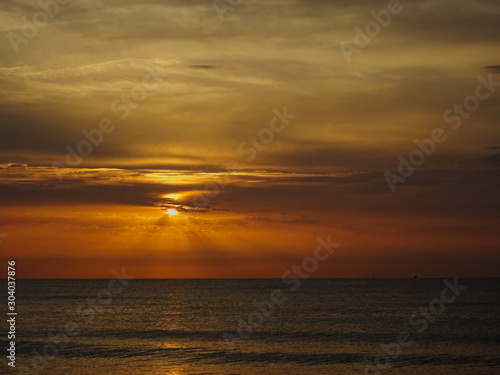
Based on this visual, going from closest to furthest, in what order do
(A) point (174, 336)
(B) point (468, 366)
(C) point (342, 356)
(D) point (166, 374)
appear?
(D) point (166, 374), (B) point (468, 366), (C) point (342, 356), (A) point (174, 336)

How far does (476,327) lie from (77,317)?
188ft

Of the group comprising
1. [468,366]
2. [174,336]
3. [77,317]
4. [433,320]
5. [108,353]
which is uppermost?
[77,317]

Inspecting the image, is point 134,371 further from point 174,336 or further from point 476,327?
point 476,327

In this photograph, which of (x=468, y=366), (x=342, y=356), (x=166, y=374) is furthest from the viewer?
(x=342, y=356)

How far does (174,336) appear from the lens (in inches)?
2913

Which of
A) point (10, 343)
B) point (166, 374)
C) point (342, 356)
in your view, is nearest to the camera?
point (166, 374)

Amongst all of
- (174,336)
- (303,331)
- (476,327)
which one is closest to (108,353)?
(174,336)

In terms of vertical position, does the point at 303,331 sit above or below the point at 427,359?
above

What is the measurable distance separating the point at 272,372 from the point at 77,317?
5744 centimetres

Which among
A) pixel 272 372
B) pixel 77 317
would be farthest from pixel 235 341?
pixel 77 317

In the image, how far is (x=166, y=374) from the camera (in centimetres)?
4841

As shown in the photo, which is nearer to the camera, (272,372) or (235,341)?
(272,372)

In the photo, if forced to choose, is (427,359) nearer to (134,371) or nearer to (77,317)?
(134,371)

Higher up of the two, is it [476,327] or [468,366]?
[476,327]
